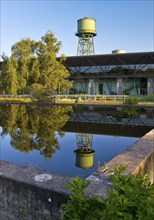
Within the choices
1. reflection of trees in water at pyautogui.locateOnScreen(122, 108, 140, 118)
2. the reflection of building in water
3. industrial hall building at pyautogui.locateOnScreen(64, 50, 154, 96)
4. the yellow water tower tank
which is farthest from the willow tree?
the reflection of building in water

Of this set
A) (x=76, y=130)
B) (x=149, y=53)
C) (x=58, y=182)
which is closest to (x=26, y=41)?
(x=149, y=53)

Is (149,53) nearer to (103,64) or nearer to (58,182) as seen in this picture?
(103,64)

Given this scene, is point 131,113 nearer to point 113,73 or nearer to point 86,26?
point 113,73

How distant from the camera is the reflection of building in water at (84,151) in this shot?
21.1 ft

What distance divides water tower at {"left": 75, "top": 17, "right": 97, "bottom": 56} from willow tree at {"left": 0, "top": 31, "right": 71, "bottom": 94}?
16402 mm

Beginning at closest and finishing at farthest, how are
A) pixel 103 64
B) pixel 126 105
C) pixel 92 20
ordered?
pixel 126 105 → pixel 103 64 → pixel 92 20

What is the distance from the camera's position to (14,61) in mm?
35875

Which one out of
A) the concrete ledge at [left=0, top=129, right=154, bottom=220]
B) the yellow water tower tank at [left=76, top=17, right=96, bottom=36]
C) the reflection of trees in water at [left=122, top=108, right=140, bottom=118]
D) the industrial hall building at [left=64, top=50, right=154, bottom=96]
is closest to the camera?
the concrete ledge at [left=0, top=129, right=154, bottom=220]

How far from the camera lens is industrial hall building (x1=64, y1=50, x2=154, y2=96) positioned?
1531 inches

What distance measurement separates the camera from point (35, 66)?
35.3 m

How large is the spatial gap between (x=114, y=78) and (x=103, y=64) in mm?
2996

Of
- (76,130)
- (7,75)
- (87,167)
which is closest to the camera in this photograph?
(87,167)

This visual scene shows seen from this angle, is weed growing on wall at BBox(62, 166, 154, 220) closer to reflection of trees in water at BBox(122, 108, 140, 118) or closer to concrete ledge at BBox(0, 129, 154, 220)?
concrete ledge at BBox(0, 129, 154, 220)

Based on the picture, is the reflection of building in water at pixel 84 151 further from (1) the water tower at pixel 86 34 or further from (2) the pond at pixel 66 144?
(1) the water tower at pixel 86 34
